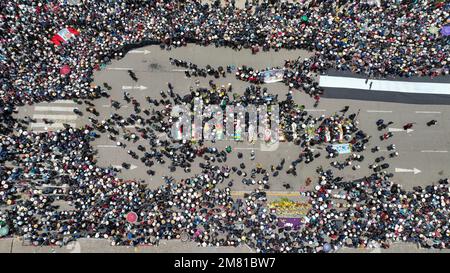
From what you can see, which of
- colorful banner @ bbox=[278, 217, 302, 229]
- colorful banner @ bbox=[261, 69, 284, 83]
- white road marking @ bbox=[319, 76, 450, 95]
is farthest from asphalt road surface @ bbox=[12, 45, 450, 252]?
colorful banner @ bbox=[278, 217, 302, 229]

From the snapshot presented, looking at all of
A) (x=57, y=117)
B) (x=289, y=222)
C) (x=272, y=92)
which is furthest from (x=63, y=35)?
(x=289, y=222)

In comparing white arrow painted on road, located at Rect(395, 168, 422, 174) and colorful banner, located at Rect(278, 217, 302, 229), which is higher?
white arrow painted on road, located at Rect(395, 168, 422, 174)

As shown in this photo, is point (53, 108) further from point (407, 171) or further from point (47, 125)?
point (407, 171)

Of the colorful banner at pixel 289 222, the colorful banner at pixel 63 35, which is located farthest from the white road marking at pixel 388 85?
the colorful banner at pixel 63 35

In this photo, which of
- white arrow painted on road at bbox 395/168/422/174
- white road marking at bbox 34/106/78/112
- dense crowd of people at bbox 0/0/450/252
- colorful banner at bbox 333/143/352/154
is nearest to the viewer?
dense crowd of people at bbox 0/0/450/252

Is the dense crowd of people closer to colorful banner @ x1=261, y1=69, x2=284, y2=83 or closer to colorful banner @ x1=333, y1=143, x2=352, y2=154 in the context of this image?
colorful banner @ x1=333, y1=143, x2=352, y2=154

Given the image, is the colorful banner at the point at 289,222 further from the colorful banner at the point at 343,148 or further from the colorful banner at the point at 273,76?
the colorful banner at the point at 273,76

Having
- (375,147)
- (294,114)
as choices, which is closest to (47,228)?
(294,114)
